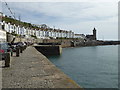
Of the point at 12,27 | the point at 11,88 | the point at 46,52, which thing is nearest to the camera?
the point at 11,88

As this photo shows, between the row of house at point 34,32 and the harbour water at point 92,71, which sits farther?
the row of house at point 34,32

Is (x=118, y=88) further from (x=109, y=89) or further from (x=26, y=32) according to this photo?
(x=26, y=32)

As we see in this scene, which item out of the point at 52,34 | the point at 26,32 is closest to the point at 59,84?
the point at 26,32

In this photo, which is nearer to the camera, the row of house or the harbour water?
the harbour water

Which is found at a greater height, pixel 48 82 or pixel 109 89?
pixel 48 82

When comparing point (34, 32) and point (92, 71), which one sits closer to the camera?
point (92, 71)

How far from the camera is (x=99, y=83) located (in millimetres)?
15156

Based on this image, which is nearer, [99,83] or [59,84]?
[59,84]

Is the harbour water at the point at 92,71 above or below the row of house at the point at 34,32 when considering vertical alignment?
below

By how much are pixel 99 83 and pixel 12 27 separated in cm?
7792

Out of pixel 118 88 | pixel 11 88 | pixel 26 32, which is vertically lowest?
pixel 118 88

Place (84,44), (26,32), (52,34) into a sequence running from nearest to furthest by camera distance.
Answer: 1. (26,32)
2. (84,44)
3. (52,34)

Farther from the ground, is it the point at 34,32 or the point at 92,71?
the point at 34,32

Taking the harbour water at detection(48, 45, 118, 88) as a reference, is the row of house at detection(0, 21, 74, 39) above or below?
above
